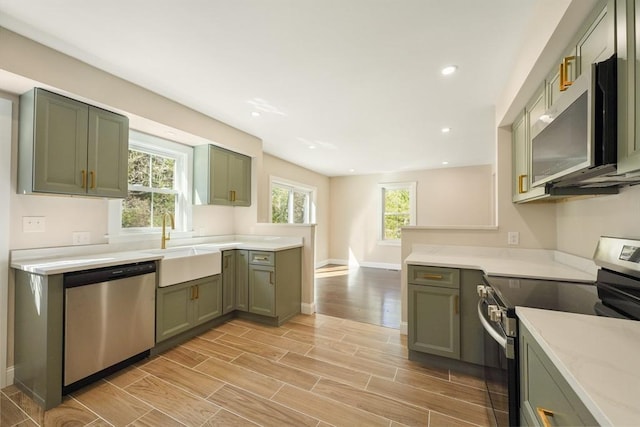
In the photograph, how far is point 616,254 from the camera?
53.4 inches

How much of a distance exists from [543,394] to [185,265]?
8.72 ft

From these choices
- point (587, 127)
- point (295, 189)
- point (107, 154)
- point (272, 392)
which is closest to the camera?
point (587, 127)

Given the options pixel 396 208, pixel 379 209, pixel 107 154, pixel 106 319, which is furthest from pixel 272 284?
pixel 396 208

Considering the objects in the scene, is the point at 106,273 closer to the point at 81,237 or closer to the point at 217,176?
the point at 81,237

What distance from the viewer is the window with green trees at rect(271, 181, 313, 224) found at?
17.5 ft

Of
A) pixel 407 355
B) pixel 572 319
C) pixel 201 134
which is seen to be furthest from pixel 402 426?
pixel 201 134

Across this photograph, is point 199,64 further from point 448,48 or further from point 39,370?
point 39,370

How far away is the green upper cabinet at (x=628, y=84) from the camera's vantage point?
2.99ft

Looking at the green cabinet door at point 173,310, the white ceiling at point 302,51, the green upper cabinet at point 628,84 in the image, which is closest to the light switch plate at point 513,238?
the white ceiling at point 302,51

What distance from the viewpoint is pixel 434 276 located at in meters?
2.14

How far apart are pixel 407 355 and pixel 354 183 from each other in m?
4.96

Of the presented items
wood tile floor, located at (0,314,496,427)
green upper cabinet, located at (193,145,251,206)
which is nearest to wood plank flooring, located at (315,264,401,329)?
wood tile floor, located at (0,314,496,427)

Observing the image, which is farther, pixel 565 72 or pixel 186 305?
pixel 186 305

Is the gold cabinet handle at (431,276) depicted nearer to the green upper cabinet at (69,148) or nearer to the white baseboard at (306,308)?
the white baseboard at (306,308)
